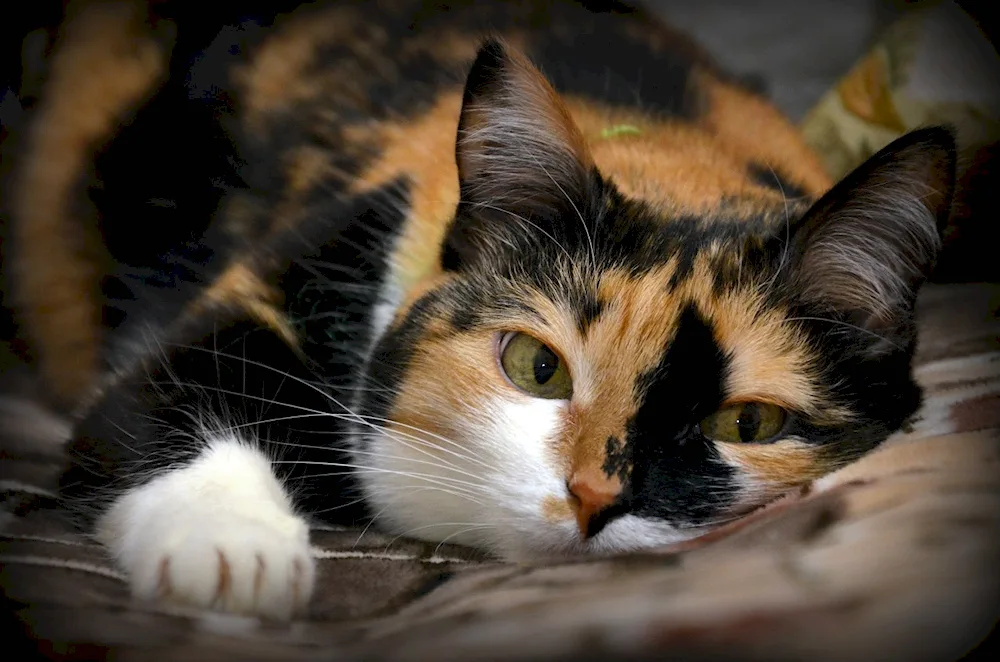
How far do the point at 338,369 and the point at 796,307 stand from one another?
1.67ft

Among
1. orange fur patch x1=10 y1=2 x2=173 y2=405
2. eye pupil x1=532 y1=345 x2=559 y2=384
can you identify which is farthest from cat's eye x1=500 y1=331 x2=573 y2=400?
orange fur patch x1=10 y1=2 x2=173 y2=405

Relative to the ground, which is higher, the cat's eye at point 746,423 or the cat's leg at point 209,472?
the cat's eye at point 746,423

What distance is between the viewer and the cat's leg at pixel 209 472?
0.60 meters

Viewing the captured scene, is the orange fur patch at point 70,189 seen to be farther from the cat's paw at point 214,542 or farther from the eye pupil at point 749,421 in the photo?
the eye pupil at point 749,421

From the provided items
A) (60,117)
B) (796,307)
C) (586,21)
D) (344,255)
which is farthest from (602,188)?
(60,117)

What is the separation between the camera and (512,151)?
0.78 meters

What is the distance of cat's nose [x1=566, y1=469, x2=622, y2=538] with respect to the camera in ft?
2.06

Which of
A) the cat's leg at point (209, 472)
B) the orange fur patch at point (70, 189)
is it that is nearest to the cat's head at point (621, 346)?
the cat's leg at point (209, 472)

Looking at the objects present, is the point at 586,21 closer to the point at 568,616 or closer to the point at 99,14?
the point at 99,14

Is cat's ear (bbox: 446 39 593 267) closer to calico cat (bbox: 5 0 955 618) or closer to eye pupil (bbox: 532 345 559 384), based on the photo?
calico cat (bbox: 5 0 955 618)

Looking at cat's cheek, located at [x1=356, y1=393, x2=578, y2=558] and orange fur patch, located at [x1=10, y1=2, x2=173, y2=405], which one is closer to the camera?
cat's cheek, located at [x1=356, y1=393, x2=578, y2=558]

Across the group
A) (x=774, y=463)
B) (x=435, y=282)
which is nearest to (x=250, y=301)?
(x=435, y=282)

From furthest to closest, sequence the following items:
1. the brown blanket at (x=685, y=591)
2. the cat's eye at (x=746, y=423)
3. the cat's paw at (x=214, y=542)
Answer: the cat's eye at (x=746, y=423)
the cat's paw at (x=214, y=542)
the brown blanket at (x=685, y=591)

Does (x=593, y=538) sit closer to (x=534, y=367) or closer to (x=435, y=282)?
(x=534, y=367)
